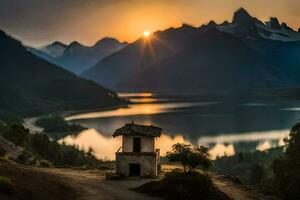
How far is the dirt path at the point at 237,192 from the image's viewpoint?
161 ft

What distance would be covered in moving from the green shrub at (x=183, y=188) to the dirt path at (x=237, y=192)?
644cm

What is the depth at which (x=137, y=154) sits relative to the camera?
167 ft

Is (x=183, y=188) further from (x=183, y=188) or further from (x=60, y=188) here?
(x=60, y=188)

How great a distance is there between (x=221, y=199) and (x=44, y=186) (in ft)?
49.8

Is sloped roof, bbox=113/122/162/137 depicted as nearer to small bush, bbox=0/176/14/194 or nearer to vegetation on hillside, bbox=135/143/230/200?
vegetation on hillside, bbox=135/143/230/200

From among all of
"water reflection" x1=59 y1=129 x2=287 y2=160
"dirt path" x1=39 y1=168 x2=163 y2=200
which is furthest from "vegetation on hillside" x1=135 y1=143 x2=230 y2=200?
"water reflection" x1=59 y1=129 x2=287 y2=160

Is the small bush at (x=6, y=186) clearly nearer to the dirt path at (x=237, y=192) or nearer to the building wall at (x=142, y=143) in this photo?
the building wall at (x=142, y=143)

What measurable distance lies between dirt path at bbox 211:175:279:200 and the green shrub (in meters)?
6.44

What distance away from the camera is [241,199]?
4722 centimetres

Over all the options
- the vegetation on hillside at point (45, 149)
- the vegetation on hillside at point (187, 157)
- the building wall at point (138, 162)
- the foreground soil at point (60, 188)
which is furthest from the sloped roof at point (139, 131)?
the vegetation on hillside at point (45, 149)

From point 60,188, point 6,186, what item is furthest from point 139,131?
point 6,186

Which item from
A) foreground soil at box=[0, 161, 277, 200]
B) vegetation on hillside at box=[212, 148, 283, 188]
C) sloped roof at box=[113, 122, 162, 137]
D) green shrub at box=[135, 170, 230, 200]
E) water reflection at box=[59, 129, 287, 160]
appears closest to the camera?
foreground soil at box=[0, 161, 277, 200]

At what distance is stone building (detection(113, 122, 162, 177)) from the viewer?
50.9 meters

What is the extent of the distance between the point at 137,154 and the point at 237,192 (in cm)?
1190
